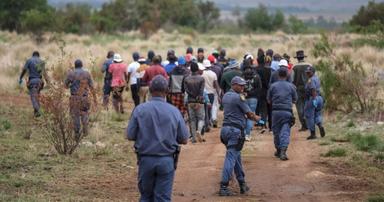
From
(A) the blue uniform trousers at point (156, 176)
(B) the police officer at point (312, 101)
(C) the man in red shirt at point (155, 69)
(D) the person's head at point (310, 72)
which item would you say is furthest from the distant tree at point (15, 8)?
(A) the blue uniform trousers at point (156, 176)

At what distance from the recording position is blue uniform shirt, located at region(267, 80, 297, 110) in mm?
15375

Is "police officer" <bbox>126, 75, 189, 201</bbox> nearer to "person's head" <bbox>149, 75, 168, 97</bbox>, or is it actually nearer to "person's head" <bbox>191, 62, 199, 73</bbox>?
"person's head" <bbox>149, 75, 168, 97</bbox>

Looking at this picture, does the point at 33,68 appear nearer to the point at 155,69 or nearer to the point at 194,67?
the point at 155,69

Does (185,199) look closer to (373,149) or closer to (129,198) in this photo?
(129,198)

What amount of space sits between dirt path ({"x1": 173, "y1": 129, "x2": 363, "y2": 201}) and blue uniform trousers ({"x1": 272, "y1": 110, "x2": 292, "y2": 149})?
0.41 metres

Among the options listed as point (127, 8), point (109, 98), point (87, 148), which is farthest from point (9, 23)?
point (87, 148)

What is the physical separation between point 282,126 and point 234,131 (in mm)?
3078

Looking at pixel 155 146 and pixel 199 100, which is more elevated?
pixel 155 146

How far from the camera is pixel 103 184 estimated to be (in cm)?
1348

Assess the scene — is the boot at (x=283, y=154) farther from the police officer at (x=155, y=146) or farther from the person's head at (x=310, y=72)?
the police officer at (x=155, y=146)

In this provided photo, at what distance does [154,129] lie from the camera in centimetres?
957

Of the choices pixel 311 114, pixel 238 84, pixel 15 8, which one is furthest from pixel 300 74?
pixel 15 8

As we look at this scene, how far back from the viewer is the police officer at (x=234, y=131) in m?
12.6

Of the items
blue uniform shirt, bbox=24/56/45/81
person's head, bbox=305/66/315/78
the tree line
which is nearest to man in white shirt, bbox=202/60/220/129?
person's head, bbox=305/66/315/78
